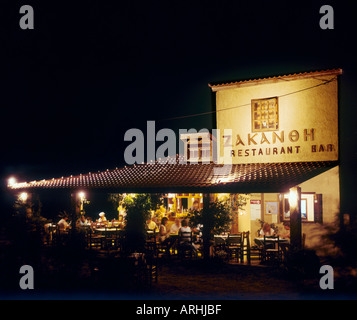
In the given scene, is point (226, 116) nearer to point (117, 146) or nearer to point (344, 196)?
point (344, 196)

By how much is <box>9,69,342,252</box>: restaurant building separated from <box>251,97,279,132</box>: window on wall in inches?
1.4

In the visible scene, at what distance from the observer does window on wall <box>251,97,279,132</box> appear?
13734 millimetres

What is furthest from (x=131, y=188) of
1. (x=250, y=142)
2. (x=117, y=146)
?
(x=117, y=146)

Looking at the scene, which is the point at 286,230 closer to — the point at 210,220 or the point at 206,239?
the point at 210,220

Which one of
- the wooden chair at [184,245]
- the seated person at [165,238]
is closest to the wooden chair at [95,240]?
the seated person at [165,238]

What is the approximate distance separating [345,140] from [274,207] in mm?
4451

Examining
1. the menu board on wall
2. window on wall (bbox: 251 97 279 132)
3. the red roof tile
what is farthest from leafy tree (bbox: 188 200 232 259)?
the red roof tile

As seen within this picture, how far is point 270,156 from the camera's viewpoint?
1381cm

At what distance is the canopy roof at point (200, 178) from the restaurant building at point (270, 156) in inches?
1.3

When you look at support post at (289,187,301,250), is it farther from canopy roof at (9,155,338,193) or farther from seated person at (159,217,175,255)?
seated person at (159,217,175,255)

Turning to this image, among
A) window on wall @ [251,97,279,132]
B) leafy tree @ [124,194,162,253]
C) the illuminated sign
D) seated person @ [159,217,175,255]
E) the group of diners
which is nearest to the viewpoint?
leafy tree @ [124,194,162,253]

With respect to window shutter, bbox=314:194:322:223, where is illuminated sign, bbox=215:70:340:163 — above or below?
above

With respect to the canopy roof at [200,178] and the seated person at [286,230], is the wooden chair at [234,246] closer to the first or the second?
the canopy roof at [200,178]

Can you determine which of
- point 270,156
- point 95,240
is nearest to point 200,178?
point 270,156
